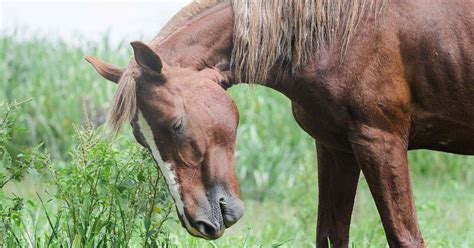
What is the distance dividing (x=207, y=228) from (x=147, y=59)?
2.28 ft

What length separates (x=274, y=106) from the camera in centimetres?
905

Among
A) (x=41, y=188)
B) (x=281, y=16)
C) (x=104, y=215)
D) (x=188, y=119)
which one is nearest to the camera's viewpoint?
(x=188, y=119)

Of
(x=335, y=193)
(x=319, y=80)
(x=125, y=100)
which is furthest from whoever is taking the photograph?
(x=335, y=193)

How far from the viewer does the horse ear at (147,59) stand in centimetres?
369

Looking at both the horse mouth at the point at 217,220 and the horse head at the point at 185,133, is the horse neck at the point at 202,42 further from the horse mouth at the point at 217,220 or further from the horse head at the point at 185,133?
the horse mouth at the point at 217,220

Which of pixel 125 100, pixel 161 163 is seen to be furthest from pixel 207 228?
pixel 125 100

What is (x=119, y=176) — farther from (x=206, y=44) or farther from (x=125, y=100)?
(x=206, y=44)

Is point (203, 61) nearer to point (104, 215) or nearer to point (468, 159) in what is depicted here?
point (104, 215)

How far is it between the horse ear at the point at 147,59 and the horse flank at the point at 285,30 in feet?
0.80

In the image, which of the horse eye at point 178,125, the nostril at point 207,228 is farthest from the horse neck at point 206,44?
the nostril at point 207,228

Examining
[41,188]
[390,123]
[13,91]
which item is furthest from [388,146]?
[13,91]

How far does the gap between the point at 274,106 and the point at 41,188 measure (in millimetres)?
2406

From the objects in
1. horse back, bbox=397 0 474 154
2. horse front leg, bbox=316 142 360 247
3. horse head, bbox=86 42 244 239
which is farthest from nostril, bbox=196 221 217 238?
horse back, bbox=397 0 474 154

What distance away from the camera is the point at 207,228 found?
3.80 m
